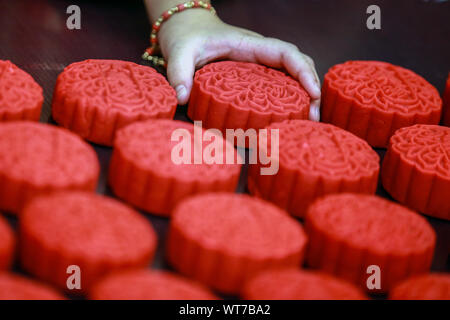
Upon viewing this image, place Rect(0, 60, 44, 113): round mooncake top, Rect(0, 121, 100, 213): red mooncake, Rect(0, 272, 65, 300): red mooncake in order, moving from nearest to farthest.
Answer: Rect(0, 272, 65, 300): red mooncake < Rect(0, 121, 100, 213): red mooncake < Rect(0, 60, 44, 113): round mooncake top

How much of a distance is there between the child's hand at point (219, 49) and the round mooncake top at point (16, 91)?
1.52 feet

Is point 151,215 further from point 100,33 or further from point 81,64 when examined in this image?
point 100,33

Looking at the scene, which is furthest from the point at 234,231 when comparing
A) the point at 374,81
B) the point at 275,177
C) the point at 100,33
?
the point at 100,33

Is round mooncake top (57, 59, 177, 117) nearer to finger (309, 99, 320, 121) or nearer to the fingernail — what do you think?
the fingernail

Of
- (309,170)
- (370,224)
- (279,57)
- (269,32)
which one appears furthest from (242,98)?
(269,32)

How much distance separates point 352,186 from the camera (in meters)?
1.64

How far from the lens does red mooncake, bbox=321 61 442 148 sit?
2020mm

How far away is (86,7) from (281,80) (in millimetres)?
957

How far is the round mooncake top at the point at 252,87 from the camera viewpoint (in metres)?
1.90

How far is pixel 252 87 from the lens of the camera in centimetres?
196

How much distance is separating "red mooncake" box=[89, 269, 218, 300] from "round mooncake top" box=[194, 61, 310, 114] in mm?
820

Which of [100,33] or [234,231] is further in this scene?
[100,33]

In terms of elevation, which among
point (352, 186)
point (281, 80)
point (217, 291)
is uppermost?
point (281, 80)

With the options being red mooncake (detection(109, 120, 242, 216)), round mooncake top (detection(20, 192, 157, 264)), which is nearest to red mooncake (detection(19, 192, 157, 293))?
round mooncake top (detection(20, 192, 157, 264))
